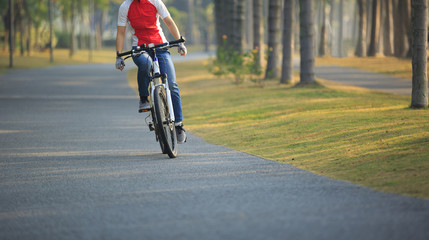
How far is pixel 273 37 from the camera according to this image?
83.2 feet

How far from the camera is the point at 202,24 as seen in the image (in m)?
146

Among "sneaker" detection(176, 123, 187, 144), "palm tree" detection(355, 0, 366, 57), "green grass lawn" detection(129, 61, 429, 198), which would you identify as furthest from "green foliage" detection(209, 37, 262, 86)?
"palm tree" detection(355, 0, 366, 57)

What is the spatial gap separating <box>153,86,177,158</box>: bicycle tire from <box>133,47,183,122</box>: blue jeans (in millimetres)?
233

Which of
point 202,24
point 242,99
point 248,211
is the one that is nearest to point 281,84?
point 242,99

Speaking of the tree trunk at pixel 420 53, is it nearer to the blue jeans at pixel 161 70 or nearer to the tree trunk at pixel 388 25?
the blue jeans at pixel 161 70

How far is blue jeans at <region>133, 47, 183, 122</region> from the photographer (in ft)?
29.7

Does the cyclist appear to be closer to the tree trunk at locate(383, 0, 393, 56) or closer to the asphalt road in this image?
the asphalt road

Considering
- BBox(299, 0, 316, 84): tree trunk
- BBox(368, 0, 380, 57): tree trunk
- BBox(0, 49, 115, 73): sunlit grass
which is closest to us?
BBox(299, 0, 316, 84): tree trunk

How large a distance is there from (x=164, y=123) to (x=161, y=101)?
293 mm

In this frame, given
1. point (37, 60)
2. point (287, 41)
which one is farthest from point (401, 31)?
point (37, 60)

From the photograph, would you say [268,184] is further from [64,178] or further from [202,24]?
[202,24]

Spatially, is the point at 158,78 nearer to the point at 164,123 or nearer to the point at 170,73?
the point at 170,73

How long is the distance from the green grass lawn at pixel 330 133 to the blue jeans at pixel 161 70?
1336 mm

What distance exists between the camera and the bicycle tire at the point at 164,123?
8766mm
